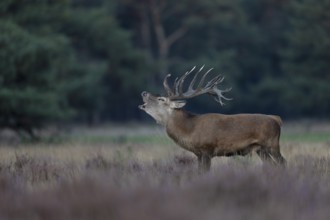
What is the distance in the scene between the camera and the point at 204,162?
37.7 feet

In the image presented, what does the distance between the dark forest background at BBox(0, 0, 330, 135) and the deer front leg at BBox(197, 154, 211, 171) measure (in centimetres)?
1352

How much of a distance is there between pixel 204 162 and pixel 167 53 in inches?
1466

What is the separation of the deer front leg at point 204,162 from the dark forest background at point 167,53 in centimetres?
1352

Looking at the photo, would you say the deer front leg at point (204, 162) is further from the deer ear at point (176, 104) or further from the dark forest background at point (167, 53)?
the dark forest background at point (167, 53)

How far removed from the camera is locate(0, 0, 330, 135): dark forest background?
28.3m

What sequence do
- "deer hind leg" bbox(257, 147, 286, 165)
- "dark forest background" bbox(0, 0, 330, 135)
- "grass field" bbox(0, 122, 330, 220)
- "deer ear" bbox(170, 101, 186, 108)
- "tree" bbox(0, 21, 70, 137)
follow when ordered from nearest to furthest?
"grass field" bbox(0, 122, 330, 220) < "deer hind leg" bbox(257, 147, 286, 165) < "deer ear" bbox(170, 101, 186, 108) < "tree" bbox(0, 21, 70, 137) < "dark forest background" bbox(0, 0, 330, 135)

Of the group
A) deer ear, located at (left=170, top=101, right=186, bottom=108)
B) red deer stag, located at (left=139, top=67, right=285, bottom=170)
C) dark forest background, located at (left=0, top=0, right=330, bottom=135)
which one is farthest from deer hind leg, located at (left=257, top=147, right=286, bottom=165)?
dark forest background, located at (left=0, top=0, right=330, bottom=135)

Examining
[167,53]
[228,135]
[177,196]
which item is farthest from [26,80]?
[167,53]

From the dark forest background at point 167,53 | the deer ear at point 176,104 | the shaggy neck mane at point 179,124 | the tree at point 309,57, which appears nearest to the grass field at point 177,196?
the shaggy neck mane at point 179,124

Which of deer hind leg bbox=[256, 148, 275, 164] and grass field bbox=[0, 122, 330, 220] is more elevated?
grass field bbox=[0, 122, 330, 220]

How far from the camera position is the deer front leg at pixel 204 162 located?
36.0 ft

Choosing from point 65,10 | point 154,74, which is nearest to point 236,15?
point 154,74

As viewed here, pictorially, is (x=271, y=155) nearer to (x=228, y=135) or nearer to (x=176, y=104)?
(x=228, y=135)

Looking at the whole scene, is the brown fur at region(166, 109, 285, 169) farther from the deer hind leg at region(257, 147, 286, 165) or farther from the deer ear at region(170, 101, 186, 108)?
the deer ear at region(170, 101, 186, 108)
